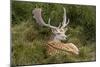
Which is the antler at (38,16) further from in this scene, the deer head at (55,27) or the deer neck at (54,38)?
the deer neck at (54,38)

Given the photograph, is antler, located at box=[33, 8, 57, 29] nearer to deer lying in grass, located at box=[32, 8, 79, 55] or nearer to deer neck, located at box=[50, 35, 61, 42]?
deer lying in grass, located at box=[32, 8, 79, 55]

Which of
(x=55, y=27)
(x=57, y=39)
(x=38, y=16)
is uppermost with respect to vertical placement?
(x=38, y=16)

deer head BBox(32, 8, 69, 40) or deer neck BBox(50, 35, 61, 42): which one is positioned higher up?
deer head BBox(32, 8, 69, 40)

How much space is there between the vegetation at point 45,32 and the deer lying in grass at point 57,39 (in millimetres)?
43

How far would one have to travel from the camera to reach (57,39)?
90.4 inches

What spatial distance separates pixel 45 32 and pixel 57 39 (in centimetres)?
16

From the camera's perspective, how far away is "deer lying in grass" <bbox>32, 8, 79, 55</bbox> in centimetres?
222

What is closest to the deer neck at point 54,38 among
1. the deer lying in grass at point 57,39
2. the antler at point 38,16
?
the deer lying in grass at point 57,39

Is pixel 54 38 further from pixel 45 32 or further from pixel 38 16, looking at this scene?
pixel 38 16

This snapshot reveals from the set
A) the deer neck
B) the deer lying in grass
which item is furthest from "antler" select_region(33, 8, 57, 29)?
the deer neck

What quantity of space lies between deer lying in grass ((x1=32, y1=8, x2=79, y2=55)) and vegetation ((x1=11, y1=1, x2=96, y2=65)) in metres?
0.04

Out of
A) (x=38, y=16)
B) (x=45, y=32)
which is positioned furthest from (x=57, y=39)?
(x=38, y=16)

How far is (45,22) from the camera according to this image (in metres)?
2.24
